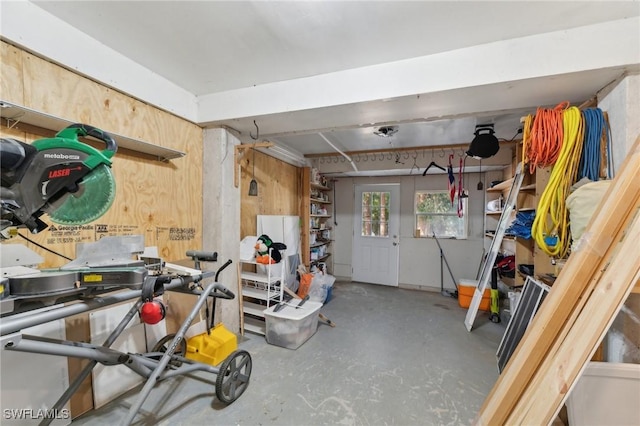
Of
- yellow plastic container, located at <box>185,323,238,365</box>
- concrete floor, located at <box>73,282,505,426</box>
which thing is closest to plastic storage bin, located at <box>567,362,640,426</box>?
concrete floor, located at <box>73,282,505,426</box>

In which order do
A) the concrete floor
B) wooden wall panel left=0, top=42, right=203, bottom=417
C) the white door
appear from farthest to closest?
the white door → the concrete floor → wooden wall panel left=0, top=42, right=203, bottom=417

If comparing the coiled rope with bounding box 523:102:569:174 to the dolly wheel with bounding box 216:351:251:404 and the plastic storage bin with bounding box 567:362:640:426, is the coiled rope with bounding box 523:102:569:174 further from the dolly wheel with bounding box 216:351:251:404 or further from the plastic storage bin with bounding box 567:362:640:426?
the dolly wheel with bounding box 216:351:251:404

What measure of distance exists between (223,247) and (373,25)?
2.26 m

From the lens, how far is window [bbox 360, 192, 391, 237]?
16.9 feet

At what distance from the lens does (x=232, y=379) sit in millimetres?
1710

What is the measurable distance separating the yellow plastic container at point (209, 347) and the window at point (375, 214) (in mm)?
3654

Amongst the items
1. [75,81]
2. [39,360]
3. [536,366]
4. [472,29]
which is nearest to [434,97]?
[472,29]

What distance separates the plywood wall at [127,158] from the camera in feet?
4.65

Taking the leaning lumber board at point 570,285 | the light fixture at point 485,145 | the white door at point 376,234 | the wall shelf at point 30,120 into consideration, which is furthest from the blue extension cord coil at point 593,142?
the white door at point 376,234

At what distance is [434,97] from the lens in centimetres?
189

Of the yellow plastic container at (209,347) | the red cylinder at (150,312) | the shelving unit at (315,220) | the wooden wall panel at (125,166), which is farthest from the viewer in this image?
the shelving unit at (315,220)

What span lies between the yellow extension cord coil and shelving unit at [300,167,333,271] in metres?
3.19

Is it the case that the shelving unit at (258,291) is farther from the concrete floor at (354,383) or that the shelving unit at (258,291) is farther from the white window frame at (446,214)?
the white window frame at (446,214)

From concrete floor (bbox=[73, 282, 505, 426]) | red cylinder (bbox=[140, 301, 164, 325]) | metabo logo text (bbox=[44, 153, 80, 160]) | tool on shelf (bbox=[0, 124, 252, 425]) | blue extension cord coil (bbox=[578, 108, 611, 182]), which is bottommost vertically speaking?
concrete floor (bbox=[73, 282, 505, 426])
